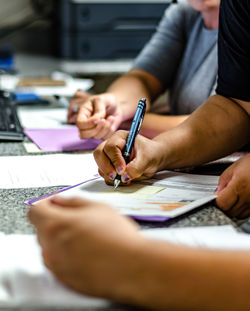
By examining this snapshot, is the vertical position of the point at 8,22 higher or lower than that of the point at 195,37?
lower

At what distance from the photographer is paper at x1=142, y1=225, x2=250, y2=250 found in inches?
22.2

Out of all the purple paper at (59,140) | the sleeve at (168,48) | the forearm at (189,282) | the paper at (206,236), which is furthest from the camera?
A: the sleeve at (168,48)

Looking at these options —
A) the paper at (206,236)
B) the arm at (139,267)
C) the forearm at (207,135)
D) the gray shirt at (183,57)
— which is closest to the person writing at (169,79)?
the gray shirt at (183,57)

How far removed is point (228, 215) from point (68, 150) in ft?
1.42

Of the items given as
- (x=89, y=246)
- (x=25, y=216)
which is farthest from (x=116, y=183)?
(x=89, y=246)

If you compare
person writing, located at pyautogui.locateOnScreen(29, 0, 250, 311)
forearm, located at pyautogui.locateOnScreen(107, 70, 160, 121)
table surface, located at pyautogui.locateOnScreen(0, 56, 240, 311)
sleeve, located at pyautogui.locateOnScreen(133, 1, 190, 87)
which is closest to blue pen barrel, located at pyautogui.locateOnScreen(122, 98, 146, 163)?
table surface, located at pyautogui.locateOnScreen(0, 56, 240, 311)

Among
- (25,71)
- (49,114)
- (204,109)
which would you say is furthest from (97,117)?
(25,71)

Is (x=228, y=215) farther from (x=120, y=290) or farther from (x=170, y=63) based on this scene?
(x=170, y=63)

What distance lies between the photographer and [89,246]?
44cm

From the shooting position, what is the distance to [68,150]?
102 centimetres

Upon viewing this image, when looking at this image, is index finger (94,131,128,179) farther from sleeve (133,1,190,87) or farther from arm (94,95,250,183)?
sleeve (133,1,190,87)

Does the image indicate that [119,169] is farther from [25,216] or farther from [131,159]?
[25,216]

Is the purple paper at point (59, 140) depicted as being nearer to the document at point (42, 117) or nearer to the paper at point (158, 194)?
the document at point (42, 117)

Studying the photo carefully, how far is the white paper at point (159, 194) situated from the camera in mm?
643
